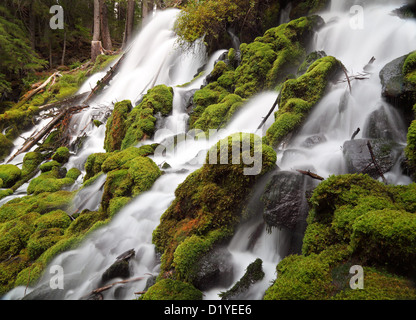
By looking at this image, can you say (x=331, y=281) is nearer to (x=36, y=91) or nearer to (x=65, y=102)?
(x=65, y=102)

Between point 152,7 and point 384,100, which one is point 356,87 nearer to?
point 384,100

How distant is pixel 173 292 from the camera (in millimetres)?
2725

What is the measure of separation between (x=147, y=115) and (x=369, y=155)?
5.93m

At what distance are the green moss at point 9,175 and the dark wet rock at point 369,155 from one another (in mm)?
9322

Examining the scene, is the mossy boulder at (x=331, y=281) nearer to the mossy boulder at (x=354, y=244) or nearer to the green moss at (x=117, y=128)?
the mossy boulder at (x=354, y=244)

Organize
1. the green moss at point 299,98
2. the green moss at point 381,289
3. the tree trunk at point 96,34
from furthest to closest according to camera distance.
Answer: the tree trunk at point 96,34
the green moss at point 299,98
the green moss at point 381,289

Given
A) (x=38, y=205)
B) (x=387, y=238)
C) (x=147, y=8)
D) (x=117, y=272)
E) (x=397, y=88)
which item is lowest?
(x=117, y=272)

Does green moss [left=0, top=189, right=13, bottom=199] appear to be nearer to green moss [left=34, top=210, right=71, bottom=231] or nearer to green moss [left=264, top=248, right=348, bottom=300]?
green moss [left=34, top=210, right=71, bottom=231]

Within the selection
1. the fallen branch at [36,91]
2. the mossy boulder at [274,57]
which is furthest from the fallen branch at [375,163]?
the fallen branch at [36,91]

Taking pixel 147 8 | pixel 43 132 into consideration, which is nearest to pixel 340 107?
pixel 43 132

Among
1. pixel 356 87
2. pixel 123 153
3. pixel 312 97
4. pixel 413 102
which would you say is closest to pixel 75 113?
pixel 123 153

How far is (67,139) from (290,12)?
30.5ft

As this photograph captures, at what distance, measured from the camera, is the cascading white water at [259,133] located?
3.46 meters

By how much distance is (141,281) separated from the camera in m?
3.47
